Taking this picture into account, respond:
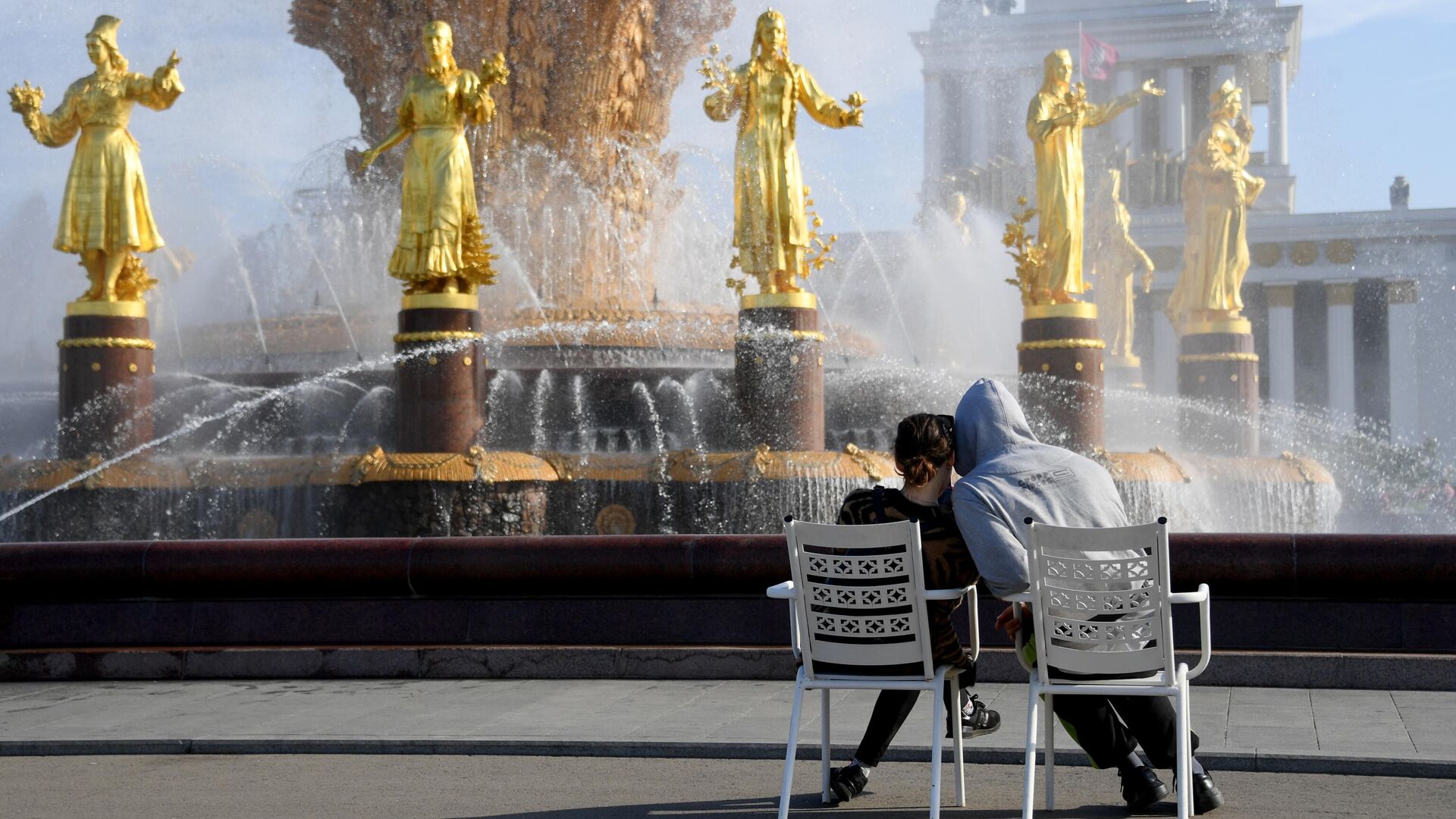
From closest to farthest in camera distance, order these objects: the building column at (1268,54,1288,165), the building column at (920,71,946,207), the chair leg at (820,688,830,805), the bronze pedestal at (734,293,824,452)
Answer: the chair leg at (820,688,830,805)
the bronze pedestal at (734,293,824,452)
the building column at (1268,54,1288,165)
the building column at (920,71,946,207)

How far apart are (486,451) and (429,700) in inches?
179

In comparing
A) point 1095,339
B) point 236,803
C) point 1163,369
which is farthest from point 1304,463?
point 1163,369

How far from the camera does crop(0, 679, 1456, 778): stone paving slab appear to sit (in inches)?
254

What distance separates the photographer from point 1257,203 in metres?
59.5

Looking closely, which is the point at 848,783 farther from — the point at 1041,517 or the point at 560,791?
the point at 1041,517

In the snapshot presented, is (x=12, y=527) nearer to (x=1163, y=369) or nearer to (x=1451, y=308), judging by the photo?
(x=1163, y=369)

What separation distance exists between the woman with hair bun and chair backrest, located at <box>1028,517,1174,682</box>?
332 millimetres

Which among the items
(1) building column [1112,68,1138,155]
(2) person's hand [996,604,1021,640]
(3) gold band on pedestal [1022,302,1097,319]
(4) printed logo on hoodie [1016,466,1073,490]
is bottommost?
(2) person's hand [996,604,1021,640]

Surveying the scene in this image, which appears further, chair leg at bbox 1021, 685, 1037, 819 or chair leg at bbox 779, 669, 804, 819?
chair leg at bbox 779, 669, 804, 819

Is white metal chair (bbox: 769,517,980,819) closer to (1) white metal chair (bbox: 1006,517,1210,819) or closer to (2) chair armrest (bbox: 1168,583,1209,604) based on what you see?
(1) white metal chair (bbox: 1006,517,1210,819)

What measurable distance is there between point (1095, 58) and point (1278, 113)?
13.1 metres

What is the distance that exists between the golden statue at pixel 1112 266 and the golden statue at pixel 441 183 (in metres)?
15.3

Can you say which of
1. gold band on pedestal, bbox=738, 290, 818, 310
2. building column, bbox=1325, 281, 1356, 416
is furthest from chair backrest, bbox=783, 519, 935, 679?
building column, bbox=1325, 281, 1356, 416

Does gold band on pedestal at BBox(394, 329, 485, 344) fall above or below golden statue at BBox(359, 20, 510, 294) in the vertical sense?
below
